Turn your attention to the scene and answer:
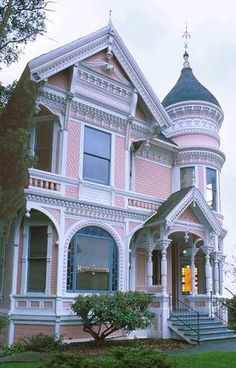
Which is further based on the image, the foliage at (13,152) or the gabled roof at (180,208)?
the gabled roof at (180,208)

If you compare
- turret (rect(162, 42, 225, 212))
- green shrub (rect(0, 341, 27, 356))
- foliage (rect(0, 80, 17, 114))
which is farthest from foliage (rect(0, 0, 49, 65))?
turret (rect(162, 42, 225, 212))

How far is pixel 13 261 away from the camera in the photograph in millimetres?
15297

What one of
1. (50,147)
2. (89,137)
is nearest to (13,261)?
(50,147)

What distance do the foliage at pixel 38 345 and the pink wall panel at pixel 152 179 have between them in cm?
752

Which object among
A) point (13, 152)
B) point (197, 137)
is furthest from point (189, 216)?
point (13, 152)

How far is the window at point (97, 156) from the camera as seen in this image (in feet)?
55.7

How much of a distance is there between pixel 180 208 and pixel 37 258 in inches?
230

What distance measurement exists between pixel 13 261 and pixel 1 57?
6.74 m

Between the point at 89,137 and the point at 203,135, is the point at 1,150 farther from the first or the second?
the point at 203,135

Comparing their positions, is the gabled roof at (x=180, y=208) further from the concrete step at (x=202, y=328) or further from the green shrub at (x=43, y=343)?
the green shrub at (x=43, y=343)

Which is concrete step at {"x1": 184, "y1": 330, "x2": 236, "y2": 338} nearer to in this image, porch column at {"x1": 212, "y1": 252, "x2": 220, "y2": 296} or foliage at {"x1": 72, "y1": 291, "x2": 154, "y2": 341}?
foliage at {"x1": 72, "y1": 291, "x2": 154, "y2": 341}

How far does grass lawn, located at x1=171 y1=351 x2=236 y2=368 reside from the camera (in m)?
10.6

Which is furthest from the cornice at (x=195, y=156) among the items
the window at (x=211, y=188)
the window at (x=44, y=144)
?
the window at (x=44, y=144)

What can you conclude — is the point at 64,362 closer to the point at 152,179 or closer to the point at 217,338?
the point at 217,338
